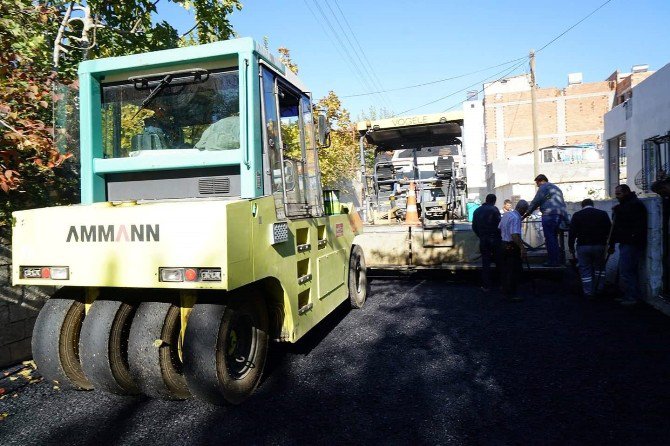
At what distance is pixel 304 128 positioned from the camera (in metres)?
4.88

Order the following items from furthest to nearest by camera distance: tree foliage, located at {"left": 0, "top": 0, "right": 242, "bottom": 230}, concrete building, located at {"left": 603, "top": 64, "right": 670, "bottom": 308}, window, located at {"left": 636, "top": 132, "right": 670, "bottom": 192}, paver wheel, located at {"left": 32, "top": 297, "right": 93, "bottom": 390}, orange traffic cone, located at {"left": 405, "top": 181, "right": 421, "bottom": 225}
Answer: orange traffic cone, located at {"left": 405, "top": 181, "right": 421, "bottom": 225}, window, located at {"left": 636, "top": 132, "right": 670, "bottom": 192}, concrete building, located at {"left": 603, "top": 64, "right": 670, "bottom": 308}, tree foliage, located at {"left": 0, "top": 0, "right": 242, "bottom": 230}, paver wheel, located at {"left": 32, "top": 297, "right": 93, "bottom": 390}

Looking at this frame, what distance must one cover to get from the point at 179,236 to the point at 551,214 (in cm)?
704

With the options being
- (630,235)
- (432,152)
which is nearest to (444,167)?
(432,152)

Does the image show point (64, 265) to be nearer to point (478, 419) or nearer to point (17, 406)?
point (17, 406)

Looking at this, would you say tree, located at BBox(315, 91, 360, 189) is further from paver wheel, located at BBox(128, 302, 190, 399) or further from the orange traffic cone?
paver wheel, located at BBox(128, 302, 190, 399)

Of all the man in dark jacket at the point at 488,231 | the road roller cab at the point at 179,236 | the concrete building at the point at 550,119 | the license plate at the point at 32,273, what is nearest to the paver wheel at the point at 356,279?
the road roller cab at the point at 179,236

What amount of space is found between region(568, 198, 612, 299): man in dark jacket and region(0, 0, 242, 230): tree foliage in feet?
19.5

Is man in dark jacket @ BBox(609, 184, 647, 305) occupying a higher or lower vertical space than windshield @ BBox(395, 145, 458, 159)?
lower

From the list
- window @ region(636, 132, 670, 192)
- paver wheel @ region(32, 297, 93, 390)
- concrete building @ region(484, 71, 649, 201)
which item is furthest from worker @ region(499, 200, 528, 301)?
concrete building @ region(484, 71, 649, 201)

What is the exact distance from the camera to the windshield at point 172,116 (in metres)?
3.90

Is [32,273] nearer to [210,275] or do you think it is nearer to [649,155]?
[210,275]

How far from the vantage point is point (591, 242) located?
6969 mm

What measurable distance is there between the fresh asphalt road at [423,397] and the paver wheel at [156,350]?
212 mm

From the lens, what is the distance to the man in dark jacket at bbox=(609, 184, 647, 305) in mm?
→ 6410
